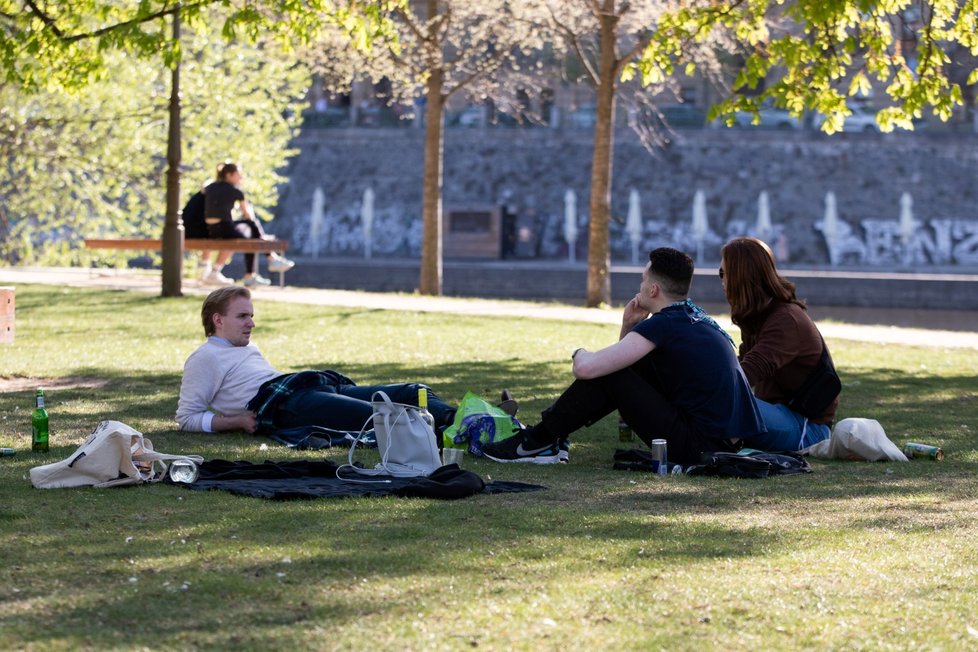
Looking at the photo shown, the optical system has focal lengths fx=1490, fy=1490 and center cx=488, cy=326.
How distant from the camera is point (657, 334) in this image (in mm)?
7535

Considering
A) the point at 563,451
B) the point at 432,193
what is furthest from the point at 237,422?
Answer: the point at 432,193

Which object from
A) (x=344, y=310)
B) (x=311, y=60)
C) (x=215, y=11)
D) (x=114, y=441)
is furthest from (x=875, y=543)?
(x=215, y=11)

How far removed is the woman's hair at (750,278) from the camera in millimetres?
8211

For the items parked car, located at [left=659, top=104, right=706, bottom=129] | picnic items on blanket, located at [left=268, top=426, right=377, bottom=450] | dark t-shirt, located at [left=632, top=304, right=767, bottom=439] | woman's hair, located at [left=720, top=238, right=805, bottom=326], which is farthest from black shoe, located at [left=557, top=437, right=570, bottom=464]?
parked car, located at [left=659, top=104, right=706, bottom=129]

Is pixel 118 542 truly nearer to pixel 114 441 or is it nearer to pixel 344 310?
pixel 114 441

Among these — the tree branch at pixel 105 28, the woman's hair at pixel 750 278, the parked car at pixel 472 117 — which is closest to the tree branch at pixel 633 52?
the tree branch at pixel 105 28

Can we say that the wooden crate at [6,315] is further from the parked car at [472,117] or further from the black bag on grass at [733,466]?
the parked car at [472,117]

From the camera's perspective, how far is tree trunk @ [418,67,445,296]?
24516 mm

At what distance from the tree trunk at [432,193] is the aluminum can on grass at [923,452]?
16.6 m

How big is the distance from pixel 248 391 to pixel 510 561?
3.75 m

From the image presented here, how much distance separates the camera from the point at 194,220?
2183 cm

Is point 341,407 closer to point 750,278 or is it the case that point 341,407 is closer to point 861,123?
point 750,278

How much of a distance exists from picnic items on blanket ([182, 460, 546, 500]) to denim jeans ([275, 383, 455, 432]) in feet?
3.64

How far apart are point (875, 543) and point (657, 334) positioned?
77.2 inches
